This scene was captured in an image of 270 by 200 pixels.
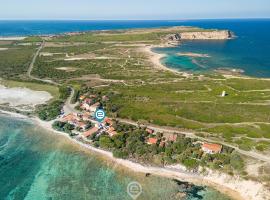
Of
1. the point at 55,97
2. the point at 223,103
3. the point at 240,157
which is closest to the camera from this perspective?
the point at 240,157

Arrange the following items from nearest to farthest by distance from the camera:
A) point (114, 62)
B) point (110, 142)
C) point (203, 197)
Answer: point (203, 197) → point (110, 142) → point (114, 62)

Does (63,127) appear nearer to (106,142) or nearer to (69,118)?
(69,118)

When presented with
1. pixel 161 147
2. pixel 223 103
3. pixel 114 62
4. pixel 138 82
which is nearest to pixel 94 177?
pixel 161 147

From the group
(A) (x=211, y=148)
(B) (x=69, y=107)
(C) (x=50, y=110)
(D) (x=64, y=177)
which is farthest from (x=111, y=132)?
(C) (x=50, y=110)

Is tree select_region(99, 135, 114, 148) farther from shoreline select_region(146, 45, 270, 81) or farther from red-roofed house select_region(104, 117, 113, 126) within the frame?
shoreline select_region(146, 45, 270, 81)

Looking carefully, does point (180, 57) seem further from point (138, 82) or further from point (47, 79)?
point (47, 79)

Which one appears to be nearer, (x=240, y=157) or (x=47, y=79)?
(x=240, y=157)

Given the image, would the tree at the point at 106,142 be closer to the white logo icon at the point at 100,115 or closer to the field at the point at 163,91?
the white logo icon at the point at 100,115
